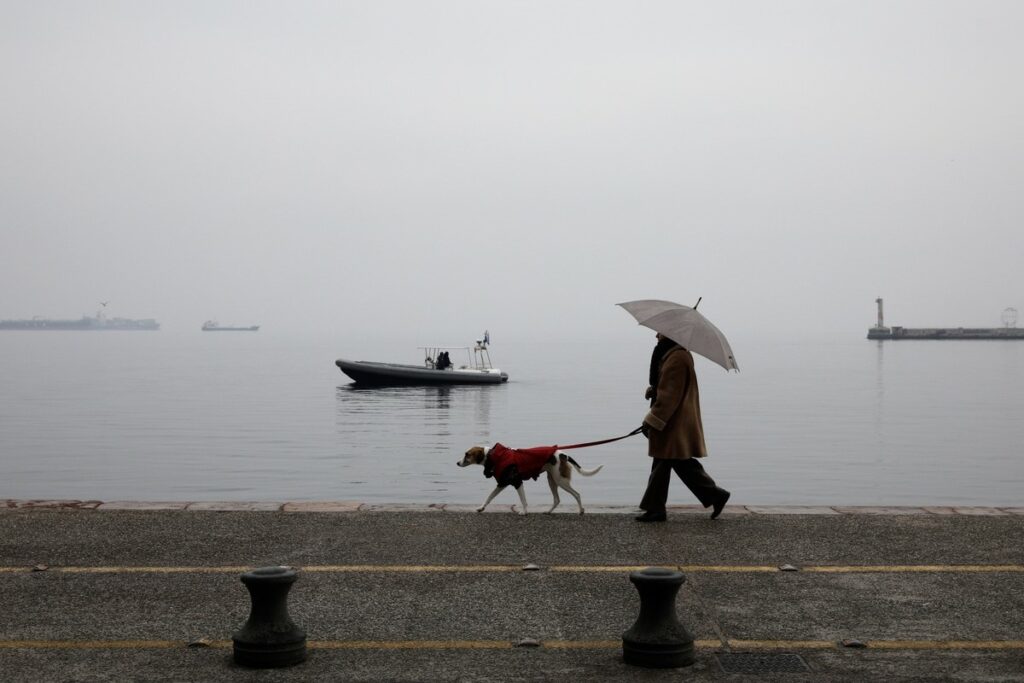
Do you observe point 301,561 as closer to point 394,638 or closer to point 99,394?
point 394,638

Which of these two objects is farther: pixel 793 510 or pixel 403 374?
pixel 403 374

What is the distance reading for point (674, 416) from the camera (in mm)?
9430

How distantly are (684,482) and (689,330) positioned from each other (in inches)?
50.8

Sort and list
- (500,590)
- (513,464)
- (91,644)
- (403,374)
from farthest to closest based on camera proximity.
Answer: (403,374)
(513,464)
(500,590)
(91,644)

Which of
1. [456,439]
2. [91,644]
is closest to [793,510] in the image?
[91,644]

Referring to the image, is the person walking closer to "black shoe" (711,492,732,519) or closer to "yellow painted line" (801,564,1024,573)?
"black shoe" (711,492,732,519)

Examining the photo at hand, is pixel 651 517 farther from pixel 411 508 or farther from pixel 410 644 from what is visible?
pixel 410 644

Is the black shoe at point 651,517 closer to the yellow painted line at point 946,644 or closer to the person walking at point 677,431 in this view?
the person walking at point 677,431

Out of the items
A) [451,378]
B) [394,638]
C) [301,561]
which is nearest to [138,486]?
[301,561]

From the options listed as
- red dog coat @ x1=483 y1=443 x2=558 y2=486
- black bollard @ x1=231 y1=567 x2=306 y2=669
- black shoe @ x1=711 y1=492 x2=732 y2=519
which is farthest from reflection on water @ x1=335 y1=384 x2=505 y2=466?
black bollard @ x1=231 y1=567 x2=306 y2=669

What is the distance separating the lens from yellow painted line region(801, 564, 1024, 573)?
738 cm

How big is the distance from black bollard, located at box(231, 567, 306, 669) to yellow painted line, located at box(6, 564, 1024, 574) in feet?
5.58

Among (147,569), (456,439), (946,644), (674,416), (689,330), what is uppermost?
(689,330)

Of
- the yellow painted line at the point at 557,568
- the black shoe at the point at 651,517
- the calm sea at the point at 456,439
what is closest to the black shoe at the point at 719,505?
the black shoe at the point at 651,517
